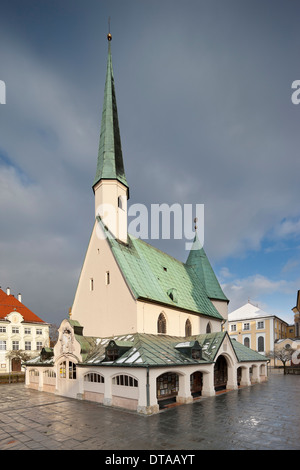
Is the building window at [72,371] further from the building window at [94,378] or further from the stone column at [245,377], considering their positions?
the stone column at [245,377]

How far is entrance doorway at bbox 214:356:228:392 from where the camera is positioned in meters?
A: 27.4

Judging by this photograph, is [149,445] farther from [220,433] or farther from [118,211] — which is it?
[118,211]

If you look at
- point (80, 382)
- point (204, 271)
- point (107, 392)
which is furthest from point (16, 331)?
point (107, 392)

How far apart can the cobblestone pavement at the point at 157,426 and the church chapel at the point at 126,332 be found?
5.60 ft

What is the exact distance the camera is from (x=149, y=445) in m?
11.5

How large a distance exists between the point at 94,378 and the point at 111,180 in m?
17.5

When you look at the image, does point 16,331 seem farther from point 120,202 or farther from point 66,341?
point 120,202

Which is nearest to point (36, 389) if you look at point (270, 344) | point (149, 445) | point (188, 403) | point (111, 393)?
point (111, 393)

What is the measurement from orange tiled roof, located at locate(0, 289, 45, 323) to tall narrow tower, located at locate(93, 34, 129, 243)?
3649 cm

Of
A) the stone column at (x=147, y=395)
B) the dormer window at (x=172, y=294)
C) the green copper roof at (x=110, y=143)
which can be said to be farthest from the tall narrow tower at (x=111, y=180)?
the stone column at (x=147, y=395)

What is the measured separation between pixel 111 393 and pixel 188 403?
502cm

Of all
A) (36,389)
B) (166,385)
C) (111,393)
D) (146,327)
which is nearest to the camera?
(111,393)

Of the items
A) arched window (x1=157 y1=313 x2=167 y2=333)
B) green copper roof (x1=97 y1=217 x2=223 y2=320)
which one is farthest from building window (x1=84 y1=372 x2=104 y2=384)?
arched window (x1=157 y1=313 x2=167 y2=333)

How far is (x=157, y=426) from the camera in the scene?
14.1m
